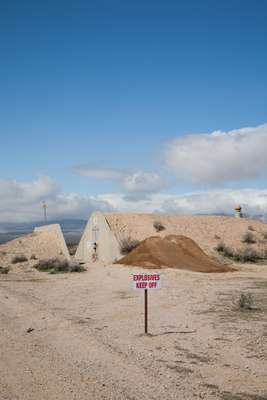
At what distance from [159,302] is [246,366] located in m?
8.04

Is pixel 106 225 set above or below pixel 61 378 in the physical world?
above

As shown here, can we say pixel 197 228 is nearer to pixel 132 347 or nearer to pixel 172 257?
pixel 172 257

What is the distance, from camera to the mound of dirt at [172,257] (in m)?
28.5

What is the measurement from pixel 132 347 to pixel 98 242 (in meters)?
28.3

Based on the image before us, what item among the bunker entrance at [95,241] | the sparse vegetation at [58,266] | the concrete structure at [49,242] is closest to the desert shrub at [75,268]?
the sparse vegetation at [58,266]

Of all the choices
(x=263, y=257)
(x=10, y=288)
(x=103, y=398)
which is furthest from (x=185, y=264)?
(x=103, y=398)

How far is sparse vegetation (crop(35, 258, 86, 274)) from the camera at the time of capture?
98.1 ft

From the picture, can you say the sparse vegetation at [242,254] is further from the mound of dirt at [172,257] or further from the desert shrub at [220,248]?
the mound of dirt at [172,257]

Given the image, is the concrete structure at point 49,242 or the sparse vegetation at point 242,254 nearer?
the sparse vegetation at point 242,254

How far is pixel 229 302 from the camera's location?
1559 cm

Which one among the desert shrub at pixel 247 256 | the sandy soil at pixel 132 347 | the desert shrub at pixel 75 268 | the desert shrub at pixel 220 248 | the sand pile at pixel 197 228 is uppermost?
the sand pile at pixel 197 228

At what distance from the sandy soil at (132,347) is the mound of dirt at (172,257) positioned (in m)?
9.43

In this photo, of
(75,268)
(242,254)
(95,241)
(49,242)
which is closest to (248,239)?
(242,254)

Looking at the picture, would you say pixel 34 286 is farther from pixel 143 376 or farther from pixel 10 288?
pixel 143 376
